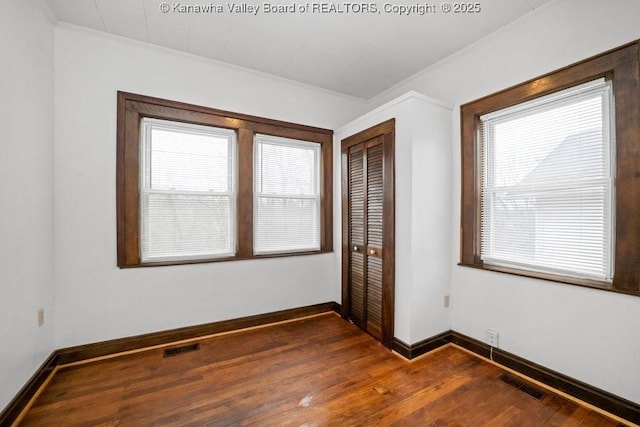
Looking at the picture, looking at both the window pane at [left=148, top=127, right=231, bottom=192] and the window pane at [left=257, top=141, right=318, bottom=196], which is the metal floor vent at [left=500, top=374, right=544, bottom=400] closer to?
the window pane at [left=257, top=141, right=318, bottom=196]

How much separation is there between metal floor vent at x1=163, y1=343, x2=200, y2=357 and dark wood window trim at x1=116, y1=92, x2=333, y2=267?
30.3 inches

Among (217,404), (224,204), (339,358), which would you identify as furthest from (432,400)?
(224,204)

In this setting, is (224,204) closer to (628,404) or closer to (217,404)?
(217,404)

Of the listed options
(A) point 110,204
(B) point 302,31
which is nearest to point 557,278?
Result: (B) point 302,31

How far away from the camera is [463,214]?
2533 mm

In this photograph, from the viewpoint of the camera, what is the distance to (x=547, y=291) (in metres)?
1.97

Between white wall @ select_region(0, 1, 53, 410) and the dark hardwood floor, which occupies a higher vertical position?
white wall @ select_region(0, 1, 53, 410)

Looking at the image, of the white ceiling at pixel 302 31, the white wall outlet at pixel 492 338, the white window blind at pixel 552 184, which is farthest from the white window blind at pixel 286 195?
the white wall outlet at pixel 492 338

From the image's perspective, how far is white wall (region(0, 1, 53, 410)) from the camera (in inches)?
62.6

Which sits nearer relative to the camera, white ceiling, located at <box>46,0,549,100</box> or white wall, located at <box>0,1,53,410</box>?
white wall, located at <box>0,1,53,410</box>

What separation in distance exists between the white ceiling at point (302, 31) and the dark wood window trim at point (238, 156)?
55cm

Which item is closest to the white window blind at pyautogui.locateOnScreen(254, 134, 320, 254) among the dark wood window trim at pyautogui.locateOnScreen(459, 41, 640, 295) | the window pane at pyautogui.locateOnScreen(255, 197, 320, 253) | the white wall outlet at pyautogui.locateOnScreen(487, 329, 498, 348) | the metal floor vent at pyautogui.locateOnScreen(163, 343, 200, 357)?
the window pane at pyautogui.locateOnScreen(255, 197, 320, 253)

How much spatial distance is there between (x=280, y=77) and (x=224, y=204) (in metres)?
1.56

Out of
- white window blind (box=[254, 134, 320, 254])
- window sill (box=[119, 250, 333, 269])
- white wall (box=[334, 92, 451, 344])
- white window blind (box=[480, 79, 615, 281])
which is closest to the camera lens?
white window blind (box=[480, 79, 615, 281])
